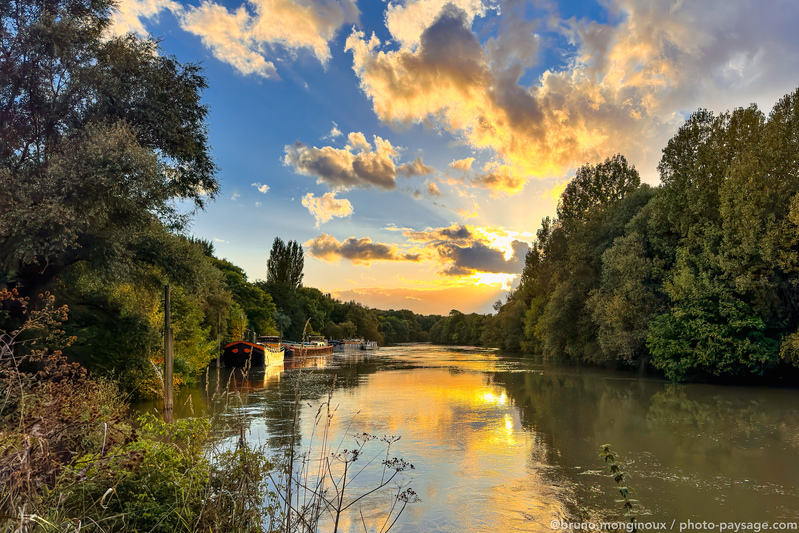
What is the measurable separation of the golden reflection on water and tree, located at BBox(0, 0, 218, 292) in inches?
290

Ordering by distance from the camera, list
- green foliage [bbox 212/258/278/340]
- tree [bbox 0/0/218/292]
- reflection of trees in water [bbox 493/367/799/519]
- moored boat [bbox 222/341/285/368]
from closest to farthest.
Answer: reflection of trees in water [bbox 493/367/799/519] < tree [bbox 0/0/218/292] < moored boat [bbox 222/341/285/368] < green foliage [bbox 212/258/278/340]

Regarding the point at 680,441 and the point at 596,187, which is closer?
the point at 680,441

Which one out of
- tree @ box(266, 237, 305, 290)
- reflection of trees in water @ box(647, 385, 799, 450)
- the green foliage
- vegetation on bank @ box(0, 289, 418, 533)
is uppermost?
tree @ box(266, 237, 305, 290)

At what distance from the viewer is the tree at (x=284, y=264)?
8338 centimetres

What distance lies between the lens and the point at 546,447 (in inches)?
460

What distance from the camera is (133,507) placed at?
4379mm

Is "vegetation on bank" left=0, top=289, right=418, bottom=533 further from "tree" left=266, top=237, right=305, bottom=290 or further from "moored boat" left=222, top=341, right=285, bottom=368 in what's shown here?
"tree" left=266, top=237, right=305, bottom=290

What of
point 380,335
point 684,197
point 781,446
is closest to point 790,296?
point 684,197

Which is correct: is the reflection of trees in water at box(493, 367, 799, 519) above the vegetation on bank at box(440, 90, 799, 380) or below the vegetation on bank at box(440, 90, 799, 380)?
below

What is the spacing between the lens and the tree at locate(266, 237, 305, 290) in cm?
8338

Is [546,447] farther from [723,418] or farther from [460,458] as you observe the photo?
[723,418]

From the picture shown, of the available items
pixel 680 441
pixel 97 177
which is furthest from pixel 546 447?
pixel 97 177

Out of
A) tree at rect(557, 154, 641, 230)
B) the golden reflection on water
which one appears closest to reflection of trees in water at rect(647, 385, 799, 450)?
the golden reflection on water

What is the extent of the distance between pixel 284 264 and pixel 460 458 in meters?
75.8
